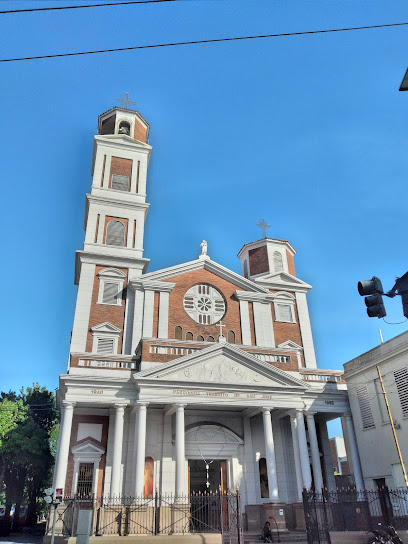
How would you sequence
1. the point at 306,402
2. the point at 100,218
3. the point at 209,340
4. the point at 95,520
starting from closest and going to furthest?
the point at 95,520, the point at 306,402, the point at 209,340, the point at 100,218

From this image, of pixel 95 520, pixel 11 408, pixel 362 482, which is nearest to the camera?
pixel 95 520

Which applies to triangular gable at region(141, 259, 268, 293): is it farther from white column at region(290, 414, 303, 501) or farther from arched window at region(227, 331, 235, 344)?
white column at region(290, 414, 303, 501)

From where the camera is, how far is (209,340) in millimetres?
30266

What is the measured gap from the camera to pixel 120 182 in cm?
3688

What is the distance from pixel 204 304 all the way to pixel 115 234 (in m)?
8.90

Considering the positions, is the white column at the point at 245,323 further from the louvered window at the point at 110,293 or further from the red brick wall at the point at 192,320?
the louvered window at the point at 110,293

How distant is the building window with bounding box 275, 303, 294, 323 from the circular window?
4.66m

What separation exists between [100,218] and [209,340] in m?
12.8

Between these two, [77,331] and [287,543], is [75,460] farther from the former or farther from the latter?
[287,543]

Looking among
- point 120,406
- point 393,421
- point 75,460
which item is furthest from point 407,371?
point 75,460

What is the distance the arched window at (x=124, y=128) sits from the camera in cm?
4019

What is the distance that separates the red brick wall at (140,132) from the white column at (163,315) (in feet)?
56.1

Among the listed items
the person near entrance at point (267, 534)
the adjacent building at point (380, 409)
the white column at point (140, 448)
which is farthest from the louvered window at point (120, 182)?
the person near entrance at point (267, 534)

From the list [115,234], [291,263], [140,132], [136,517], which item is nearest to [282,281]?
[291,263]
